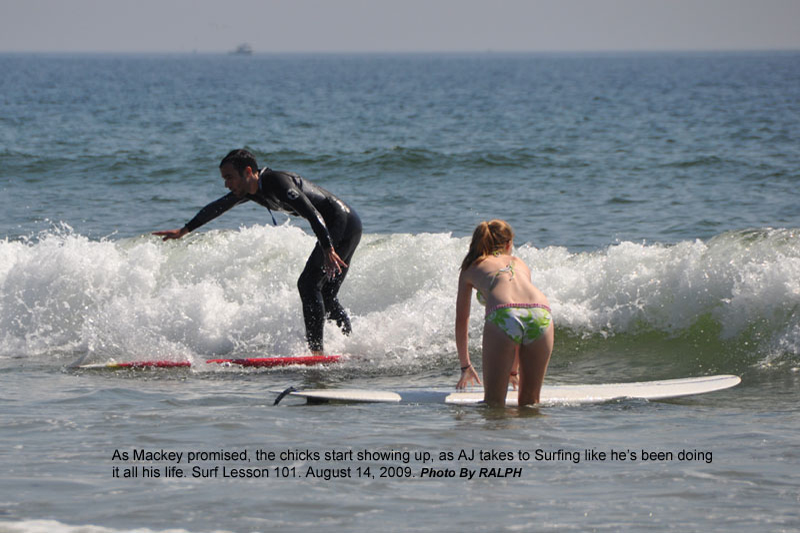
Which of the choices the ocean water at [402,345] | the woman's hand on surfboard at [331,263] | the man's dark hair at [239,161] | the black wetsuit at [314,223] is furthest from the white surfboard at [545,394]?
the man's dark hair at [239,161]

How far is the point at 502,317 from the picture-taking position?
5203 millimetres

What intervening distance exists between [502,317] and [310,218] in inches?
75.7

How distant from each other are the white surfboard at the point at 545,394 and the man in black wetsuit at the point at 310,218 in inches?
39.6

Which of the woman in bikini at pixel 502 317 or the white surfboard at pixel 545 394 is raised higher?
the woman in bikini at pixel 502 317

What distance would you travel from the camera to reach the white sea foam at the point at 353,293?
26.4ft

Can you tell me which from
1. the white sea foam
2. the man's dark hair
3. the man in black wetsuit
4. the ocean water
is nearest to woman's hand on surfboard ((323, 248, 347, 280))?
the man in black wetsuit

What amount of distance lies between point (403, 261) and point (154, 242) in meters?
3.32

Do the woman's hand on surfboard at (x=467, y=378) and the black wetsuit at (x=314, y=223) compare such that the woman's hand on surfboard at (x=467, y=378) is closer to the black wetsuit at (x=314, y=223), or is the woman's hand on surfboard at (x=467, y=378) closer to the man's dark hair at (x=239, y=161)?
the black wetsuit at (x=314, y=223)

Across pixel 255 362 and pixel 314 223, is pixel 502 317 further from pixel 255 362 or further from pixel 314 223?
pixel 255 362

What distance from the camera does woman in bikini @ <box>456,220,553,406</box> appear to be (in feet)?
17.1

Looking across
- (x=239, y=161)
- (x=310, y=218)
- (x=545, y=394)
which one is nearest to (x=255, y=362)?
(x=310, y=218)

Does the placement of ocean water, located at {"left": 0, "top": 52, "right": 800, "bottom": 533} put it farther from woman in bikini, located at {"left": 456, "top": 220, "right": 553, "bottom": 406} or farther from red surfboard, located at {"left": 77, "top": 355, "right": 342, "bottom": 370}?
woman in bikini, located at {"left": 456, "top": 220, "right": 553, "bottom": 406}

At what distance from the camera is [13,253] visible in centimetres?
1041

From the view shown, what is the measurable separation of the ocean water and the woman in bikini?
25 cm
